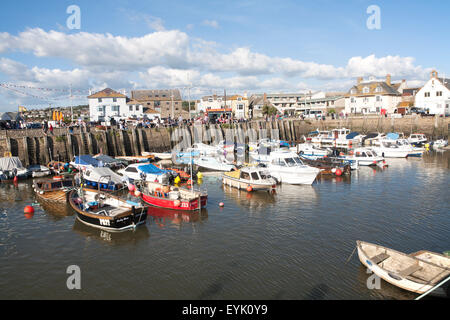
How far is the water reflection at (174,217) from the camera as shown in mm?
20672

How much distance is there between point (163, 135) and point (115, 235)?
35.8m

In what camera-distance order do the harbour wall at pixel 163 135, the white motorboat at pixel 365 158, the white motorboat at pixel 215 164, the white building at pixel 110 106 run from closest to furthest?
1. the white motorboat at pixel 215 164
2. the harbour wall at pixel 163 135
3. the white motorboat at pixel 365 158
4. the white building at pixel 110 106

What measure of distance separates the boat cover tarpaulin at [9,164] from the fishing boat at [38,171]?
1174 mm

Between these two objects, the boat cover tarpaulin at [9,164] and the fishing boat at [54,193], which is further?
the boat cover tarpaulin at [9,164]

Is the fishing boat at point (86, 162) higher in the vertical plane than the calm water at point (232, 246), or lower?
higher

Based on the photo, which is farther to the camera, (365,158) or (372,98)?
(372,98)

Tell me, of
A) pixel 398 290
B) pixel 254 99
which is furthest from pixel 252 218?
pixel 254 99

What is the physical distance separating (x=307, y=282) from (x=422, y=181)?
79.1 ft

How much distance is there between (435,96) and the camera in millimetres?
71000

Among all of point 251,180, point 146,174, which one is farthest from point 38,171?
point 251,180

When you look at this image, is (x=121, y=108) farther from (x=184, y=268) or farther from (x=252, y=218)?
(x=184, y=268)

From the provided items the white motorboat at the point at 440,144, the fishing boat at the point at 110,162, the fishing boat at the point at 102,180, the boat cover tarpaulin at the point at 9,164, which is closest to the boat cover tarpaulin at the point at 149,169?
the fishing boat at the point at 102,180

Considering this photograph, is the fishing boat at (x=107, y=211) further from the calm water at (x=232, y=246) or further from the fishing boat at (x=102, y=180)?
the fishing boat at (x=102, y=180)

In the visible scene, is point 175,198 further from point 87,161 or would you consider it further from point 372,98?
point 372,98
